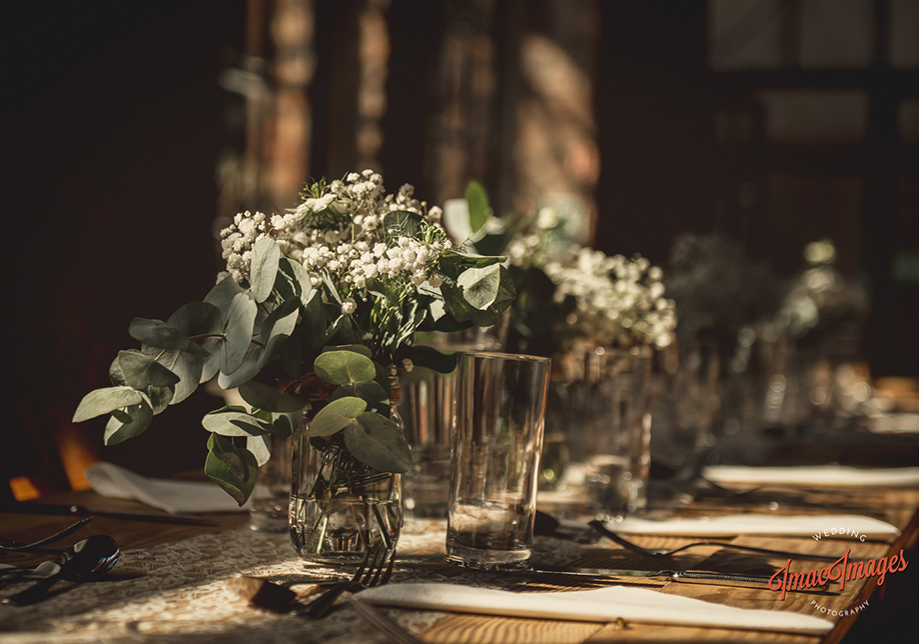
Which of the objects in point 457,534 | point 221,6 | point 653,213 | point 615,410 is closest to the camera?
point 457,534

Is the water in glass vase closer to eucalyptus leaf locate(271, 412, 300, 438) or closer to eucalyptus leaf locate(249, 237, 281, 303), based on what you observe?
eucalyptus leaf locate(271, 412, 300, 438)

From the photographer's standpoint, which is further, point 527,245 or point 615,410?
point 527,245

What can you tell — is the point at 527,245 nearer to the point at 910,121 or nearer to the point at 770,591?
the point at 770,591

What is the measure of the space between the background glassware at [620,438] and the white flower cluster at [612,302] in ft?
0.70

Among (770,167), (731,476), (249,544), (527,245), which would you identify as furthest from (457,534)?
(770,167)

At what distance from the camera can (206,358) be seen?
2.74 feet

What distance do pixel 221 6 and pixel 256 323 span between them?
5.86m

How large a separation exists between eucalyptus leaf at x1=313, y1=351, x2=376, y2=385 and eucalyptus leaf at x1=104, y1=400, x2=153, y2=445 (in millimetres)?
166

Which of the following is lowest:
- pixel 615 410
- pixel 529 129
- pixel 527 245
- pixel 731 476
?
pixel 731 476

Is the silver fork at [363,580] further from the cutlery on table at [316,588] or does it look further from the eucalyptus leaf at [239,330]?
the eucalyptus leaf at [239,330]

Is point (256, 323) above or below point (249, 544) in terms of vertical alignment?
above

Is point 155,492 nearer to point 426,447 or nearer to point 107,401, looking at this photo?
point 426,447

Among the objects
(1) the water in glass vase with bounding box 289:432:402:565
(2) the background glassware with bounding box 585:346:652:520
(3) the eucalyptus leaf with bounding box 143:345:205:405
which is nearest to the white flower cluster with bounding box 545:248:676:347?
(2) the background glassware with bounding box 585:346:652:520

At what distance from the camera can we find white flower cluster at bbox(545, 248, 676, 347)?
1656mm
